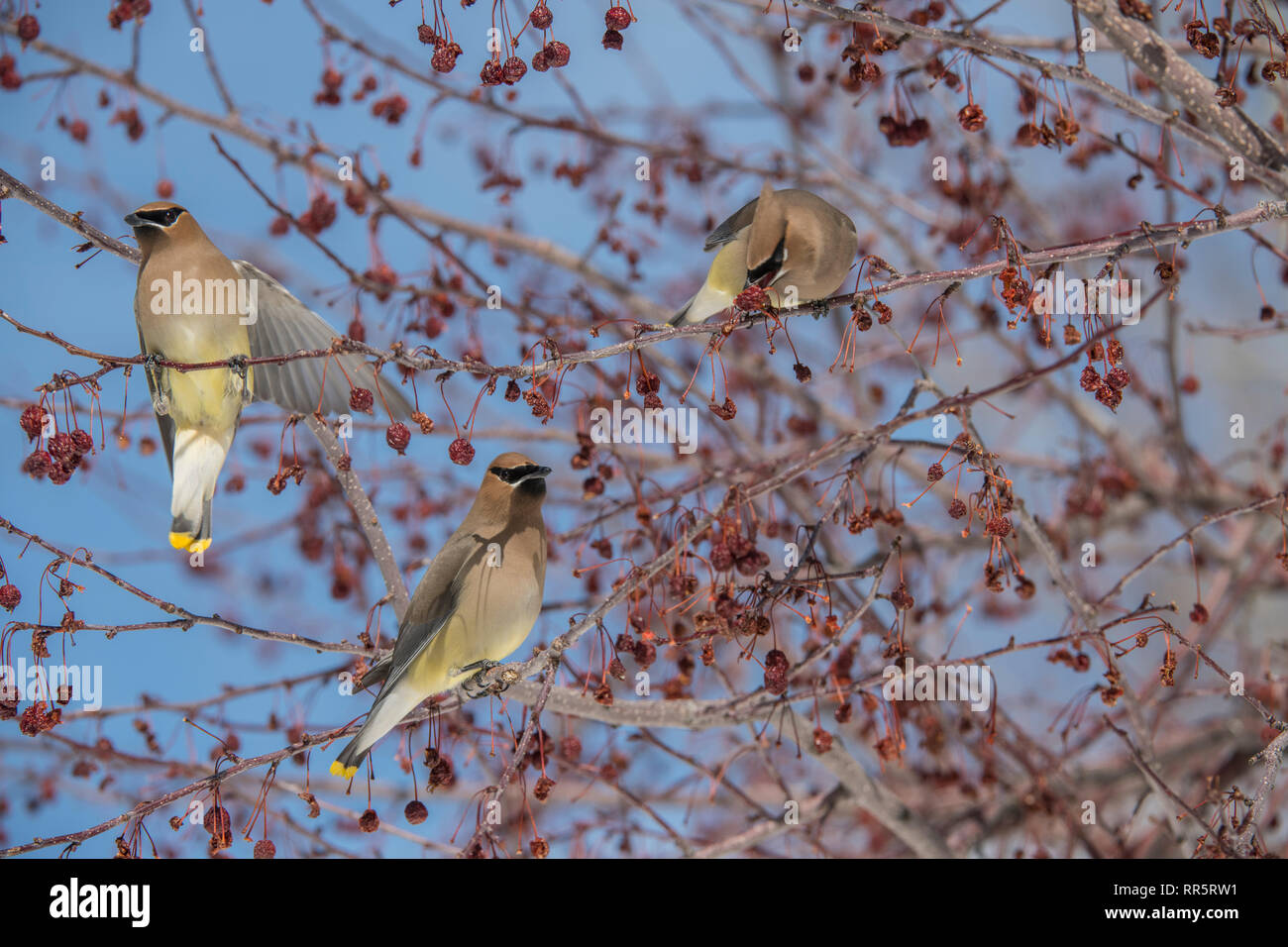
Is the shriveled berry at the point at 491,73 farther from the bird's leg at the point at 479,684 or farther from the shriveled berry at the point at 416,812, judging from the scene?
the shriveled berry at the point at 416,812

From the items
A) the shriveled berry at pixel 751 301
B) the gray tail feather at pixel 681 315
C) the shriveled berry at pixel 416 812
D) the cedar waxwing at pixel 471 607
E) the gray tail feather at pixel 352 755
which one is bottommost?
the shriveled berry at pixel 416 812

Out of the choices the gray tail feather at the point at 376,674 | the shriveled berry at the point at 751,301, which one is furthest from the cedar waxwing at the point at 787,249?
the gray tail feather at the point at 376,674

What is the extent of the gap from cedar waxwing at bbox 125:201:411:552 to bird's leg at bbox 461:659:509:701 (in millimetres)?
785

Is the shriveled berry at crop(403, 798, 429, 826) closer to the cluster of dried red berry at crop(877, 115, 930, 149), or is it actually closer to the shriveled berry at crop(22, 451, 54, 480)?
the shriveled berry at crop(22, 451, 54, 480)

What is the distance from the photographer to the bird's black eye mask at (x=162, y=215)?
281 cm

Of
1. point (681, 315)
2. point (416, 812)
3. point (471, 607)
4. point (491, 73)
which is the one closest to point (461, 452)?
point (471, 607)

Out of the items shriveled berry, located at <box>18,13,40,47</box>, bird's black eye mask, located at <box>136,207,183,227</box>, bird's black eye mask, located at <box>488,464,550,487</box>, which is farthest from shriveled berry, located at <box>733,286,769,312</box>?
shriveled berry, located at <box>18,13,40,47</box>

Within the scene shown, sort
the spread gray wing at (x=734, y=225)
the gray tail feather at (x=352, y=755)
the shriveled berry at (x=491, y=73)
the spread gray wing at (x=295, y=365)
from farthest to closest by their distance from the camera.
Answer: the spread gray wing at (x=734, y=225)
the spread gray wing at (x=295, y=365)
the gray tail feather at (x=352, y=755)
the shriveled berry at (x=491, y=73)

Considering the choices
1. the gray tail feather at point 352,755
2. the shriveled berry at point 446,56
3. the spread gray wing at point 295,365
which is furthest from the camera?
the spread gray wing at point 295,365

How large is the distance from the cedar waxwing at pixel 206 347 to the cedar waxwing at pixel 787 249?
3.31 ft

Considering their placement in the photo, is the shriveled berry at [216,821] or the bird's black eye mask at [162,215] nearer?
the shriveled berry at [216,821]

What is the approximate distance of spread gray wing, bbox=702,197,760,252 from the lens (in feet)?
10.9

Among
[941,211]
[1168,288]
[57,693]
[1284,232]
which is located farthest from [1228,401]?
[57,693]

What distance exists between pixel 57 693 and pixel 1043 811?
280cm
